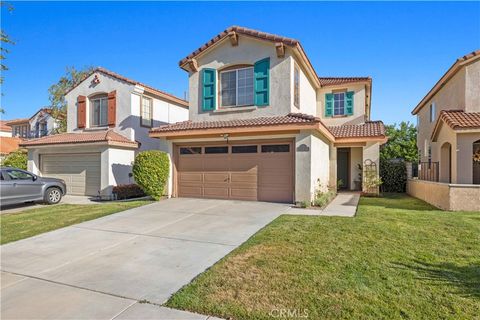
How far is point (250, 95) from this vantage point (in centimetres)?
1348

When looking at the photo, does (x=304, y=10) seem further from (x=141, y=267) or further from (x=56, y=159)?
(x=56, y=159)

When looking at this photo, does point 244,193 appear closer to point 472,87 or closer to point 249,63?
point 249,63

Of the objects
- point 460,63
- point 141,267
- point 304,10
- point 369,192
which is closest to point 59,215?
point 141,267

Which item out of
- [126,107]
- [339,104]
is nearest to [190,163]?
[126,107]

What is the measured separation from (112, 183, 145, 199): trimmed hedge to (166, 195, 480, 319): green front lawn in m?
10.2

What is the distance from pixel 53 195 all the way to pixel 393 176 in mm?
18903

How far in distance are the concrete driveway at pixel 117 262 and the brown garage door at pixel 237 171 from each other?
2217 mm

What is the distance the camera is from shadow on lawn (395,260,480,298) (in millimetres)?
4273

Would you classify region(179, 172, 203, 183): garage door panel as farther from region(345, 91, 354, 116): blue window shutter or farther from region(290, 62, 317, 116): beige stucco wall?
region(345, 91, 354, 116): blue window shutter

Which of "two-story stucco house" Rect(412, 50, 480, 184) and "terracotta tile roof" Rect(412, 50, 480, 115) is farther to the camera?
"terracotta tile roof" Rect(412, 50, 480, 115)

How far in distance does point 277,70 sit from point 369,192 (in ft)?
28.0

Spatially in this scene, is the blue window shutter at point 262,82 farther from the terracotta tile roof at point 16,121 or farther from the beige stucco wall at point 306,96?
the terracotta tile roof at point 16,121

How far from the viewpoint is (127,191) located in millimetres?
15492

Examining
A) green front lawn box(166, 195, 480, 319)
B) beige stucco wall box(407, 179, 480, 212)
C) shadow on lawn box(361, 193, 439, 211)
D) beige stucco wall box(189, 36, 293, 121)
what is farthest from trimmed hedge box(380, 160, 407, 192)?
green front lawn box(166, 195, 480, 319)
